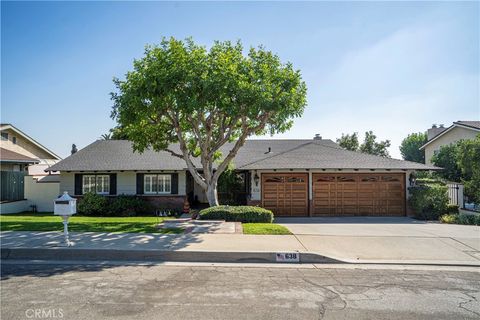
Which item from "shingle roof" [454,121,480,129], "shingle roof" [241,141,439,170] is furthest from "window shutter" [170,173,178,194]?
"shingle roof" [454,121,480,129]

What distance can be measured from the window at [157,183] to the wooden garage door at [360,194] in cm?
909

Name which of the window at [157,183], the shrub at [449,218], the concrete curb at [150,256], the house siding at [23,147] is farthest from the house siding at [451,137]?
the house siding at [23,147]

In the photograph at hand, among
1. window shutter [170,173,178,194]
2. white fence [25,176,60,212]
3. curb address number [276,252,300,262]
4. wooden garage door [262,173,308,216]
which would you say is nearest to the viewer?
curb address number [276,252,300,262]

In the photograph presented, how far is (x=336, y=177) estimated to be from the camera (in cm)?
1784

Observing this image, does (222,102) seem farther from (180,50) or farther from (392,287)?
(392,287)

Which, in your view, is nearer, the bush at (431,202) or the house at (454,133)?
the bush at (431,202)

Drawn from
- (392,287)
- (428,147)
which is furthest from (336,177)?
(428,147)

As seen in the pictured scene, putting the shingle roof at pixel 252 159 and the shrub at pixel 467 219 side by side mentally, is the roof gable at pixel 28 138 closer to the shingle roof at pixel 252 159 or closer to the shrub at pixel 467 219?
the shingle roof at pixel 252 159

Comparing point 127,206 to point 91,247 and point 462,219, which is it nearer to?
point 91,247

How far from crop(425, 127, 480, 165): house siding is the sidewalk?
22.1 m

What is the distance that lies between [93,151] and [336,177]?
16688 millimetres

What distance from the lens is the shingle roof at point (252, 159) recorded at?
57.7 feet

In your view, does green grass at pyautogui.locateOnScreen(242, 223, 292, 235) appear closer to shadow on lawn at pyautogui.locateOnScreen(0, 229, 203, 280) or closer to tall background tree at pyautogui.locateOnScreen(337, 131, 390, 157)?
shadow on lawn at pyautogui.locateOnScreen(0, 229, 203, 280)

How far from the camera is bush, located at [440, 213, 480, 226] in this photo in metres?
14.7
